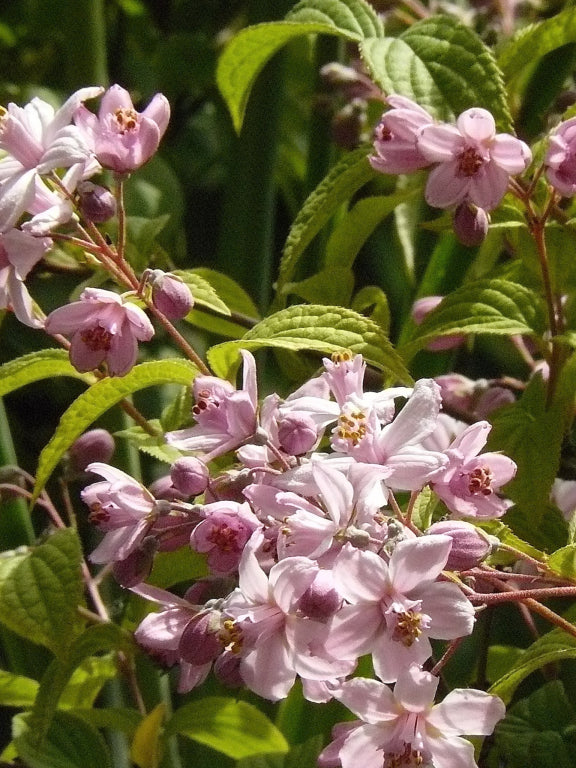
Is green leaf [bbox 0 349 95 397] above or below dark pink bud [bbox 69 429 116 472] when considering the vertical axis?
above

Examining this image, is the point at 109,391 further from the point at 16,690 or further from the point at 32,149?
the point at 16,690

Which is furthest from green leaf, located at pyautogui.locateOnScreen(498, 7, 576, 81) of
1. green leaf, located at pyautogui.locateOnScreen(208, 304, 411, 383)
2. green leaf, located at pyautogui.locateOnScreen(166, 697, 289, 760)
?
green leaf, located at pyautogui.locateOnScreen(166, 697, 289, 760)

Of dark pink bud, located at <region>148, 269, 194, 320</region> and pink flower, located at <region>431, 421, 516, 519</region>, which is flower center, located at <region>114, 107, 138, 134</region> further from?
pink flower, located at <region>431, 421, 516, 519</region>

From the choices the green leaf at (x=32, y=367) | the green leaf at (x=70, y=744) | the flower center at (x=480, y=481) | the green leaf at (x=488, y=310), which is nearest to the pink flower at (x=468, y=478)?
the flower center at (x=480, y=481)

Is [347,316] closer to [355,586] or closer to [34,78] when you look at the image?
[355,586]

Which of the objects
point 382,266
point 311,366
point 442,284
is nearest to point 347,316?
point 311,366
